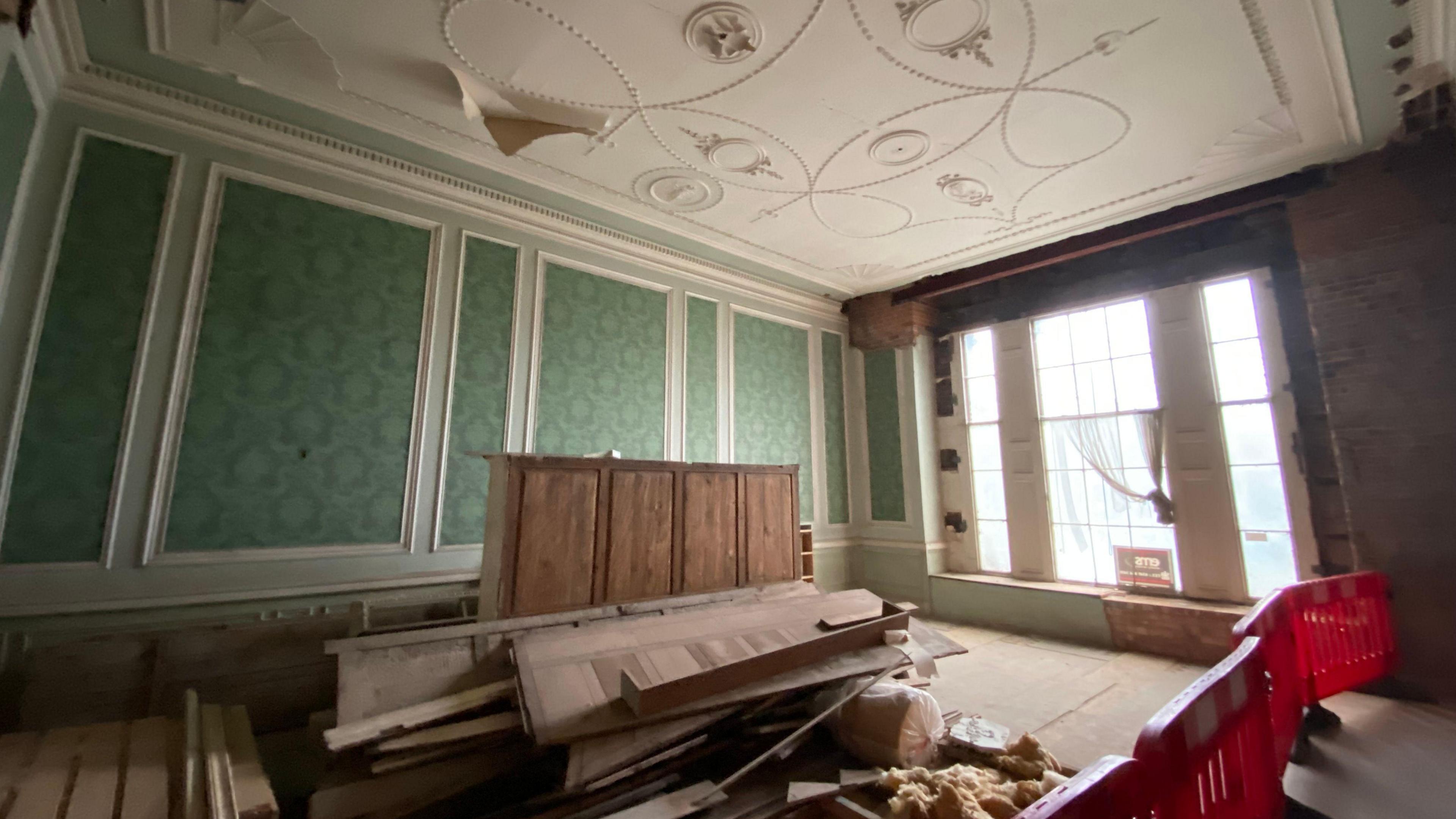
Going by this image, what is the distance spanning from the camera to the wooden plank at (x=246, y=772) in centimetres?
167

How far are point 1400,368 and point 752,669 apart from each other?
4546mm

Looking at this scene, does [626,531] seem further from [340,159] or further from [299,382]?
→ [340,159]

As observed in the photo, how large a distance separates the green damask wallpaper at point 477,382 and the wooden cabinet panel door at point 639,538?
49.0 inches

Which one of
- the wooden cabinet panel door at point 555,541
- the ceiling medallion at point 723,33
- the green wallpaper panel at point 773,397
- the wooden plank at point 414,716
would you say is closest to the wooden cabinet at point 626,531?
the wooden cabinet panel door at point 555,541

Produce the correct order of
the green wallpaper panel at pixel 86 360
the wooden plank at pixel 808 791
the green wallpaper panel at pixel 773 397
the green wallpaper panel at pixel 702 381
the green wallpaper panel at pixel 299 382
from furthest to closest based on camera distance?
the green wallpaper panel at pixel 773 397 < the green wallpaper panel at pixel 702 381 < the green wallpaper panel at pixel 299 382 < the green wallpaper panel at pixel 86 360 < the wooden plank at pixel 808 791

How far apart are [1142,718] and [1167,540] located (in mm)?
2214

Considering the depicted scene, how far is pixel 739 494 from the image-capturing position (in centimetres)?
369

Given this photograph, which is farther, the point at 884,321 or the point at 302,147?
the point at 884,321

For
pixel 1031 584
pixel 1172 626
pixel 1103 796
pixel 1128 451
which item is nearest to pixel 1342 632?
pixel 1172 626

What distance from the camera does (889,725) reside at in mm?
2512

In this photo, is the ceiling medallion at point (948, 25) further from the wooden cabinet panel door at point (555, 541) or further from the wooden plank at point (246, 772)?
the wooden plank at point (246, 772)

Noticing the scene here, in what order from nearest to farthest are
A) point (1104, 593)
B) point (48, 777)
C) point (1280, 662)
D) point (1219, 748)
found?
1. point (1219, 748)
2. point (48, 777)
3. point (1280, 662)
4. point (1104, 593)

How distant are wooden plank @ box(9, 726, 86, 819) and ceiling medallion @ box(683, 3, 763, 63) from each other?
3.70m

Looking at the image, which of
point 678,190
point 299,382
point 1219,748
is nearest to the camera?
point 1219,748
